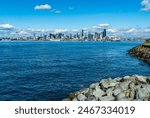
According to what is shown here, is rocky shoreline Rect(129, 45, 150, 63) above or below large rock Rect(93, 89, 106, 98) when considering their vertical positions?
below

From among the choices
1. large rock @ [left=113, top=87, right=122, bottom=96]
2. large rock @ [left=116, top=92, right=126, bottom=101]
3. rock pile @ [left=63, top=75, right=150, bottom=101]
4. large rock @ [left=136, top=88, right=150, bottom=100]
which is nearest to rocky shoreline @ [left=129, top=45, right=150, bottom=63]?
rock pile @ [left=63, top=75, right=150, bottom=101]

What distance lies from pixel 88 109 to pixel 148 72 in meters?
48.9

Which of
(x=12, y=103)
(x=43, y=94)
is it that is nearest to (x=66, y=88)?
(x=43, y=94)

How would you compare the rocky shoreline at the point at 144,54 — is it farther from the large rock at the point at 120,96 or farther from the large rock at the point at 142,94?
the large rock at the point at 142,94

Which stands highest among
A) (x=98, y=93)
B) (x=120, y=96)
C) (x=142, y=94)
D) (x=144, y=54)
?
(x=142, y=94)

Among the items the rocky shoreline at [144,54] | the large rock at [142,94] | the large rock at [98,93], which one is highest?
the large rock at [142,94]

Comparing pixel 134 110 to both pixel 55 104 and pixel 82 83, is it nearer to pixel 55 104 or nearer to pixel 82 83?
pixel 55 104

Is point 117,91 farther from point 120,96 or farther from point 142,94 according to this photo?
point 142,94

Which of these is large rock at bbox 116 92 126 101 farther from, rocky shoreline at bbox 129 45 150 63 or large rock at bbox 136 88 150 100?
rocky shoreline at bbox 129 45 150 63

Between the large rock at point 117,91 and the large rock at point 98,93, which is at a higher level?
the large rock at point 117,91

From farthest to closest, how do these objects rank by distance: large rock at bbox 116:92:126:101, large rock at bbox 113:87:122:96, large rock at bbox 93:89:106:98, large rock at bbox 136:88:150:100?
large rock at bbox 93:89:106:98 < large rock at bbox 113:87:122:96 < large rock at bbox 116:92:126:101 < large rock at bbox 136:88:150:100

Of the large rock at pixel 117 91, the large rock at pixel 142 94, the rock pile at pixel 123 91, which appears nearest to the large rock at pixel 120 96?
the rock pile at pixel 123 91

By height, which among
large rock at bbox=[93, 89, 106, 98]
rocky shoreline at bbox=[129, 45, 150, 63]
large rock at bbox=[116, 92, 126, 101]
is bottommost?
rocky shoreline at bbox=[129, 45, 150, 63]

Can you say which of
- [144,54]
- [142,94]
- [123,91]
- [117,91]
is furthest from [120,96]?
[144,54]
